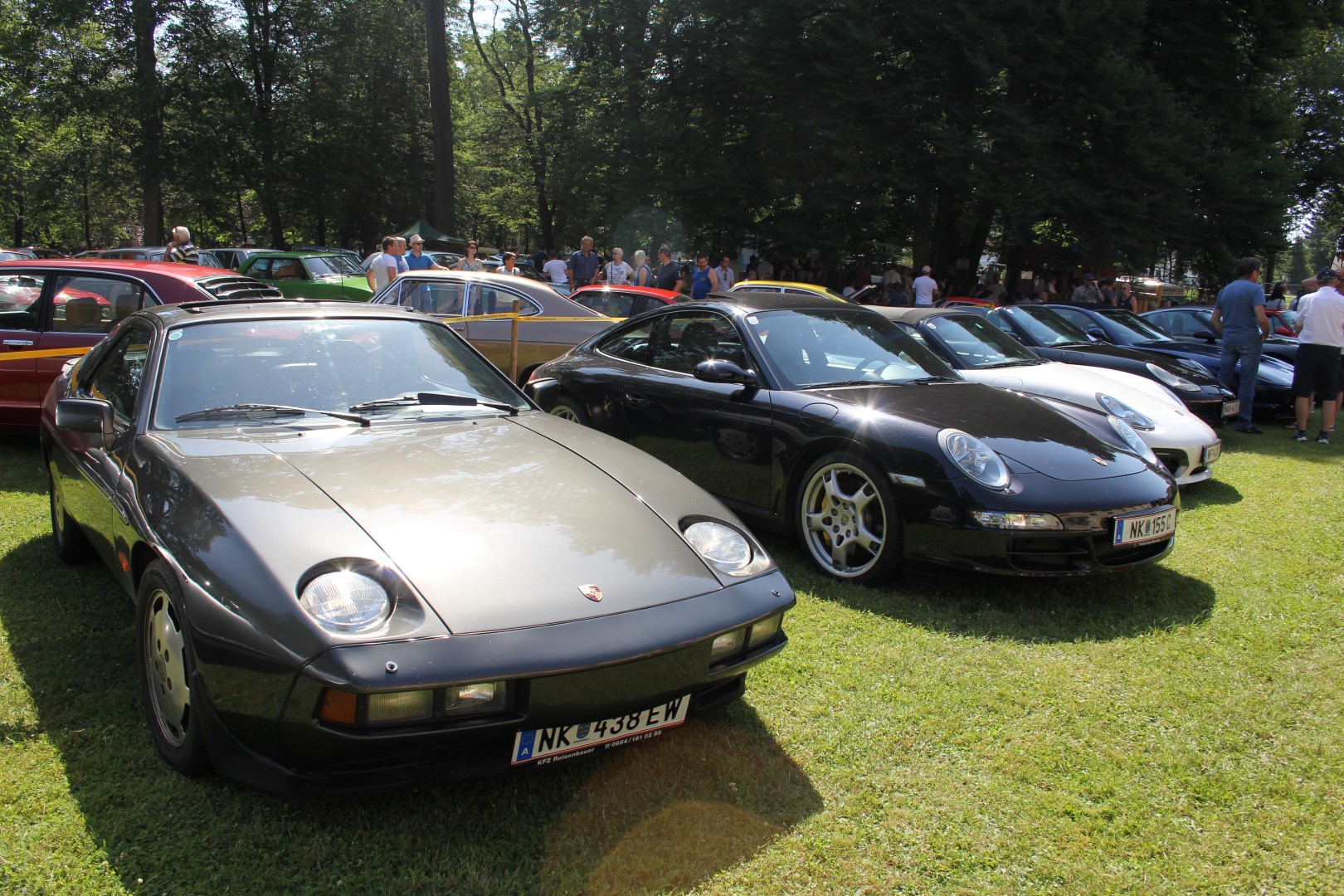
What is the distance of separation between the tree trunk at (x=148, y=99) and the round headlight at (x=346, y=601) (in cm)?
3117

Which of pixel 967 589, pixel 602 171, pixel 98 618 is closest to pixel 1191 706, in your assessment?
pixel 967 589

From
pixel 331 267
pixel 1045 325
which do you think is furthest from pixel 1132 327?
pixel 331 267

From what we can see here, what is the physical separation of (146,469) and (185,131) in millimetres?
31859

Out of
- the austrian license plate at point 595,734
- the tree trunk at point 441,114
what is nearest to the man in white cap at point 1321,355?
the austrian license plate at point 595,734

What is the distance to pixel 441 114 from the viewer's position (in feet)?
59.3

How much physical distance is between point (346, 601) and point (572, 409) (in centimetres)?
384

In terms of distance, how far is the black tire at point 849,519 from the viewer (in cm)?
420

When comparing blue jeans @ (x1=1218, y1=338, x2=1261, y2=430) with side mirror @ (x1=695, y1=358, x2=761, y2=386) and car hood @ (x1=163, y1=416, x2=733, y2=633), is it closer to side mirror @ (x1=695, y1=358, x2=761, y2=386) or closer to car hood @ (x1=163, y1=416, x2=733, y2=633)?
side mirror @ (x1=695, y1=358, x2=761, y2=386)

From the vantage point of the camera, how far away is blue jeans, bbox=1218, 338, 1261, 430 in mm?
9406

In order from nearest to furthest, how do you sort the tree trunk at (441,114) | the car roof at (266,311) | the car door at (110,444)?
→ the car door at (110,444), the car roof at (266,311), the tree trunk at (441,114)

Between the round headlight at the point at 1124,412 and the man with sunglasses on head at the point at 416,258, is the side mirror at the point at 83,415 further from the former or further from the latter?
the man with sunglasses on head at the point at 416,258

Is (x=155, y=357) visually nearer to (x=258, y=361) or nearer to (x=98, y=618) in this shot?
(x=258, y=361)

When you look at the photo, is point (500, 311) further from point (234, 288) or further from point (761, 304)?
point (761, 304)

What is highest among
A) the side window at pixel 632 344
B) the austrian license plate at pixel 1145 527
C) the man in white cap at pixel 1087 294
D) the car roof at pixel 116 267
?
the man in white cap at pixel 1087 294
